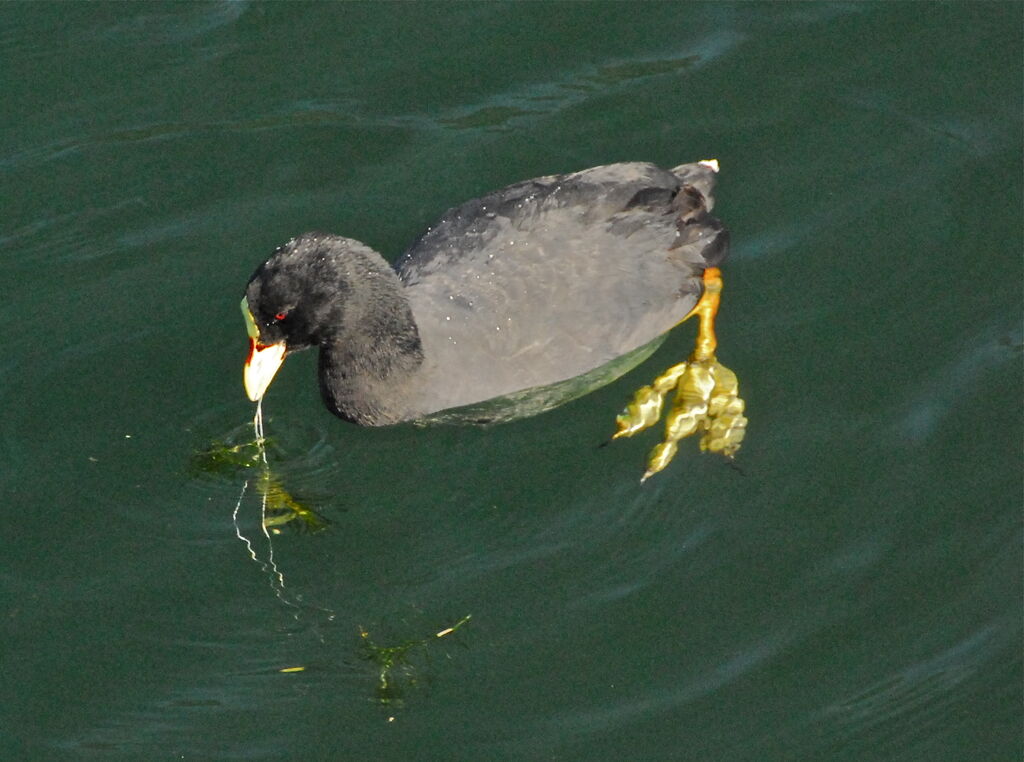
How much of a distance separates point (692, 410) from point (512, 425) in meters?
0.80

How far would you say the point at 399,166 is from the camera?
7.97 meters

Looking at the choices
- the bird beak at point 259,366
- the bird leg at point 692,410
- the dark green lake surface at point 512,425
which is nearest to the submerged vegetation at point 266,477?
the dark green lake surface at point 512,425

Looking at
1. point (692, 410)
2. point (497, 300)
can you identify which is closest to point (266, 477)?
point (497, 300)

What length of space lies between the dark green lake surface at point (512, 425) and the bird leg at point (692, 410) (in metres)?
0.10

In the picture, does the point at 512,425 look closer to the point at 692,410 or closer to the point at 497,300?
the point at 497,300

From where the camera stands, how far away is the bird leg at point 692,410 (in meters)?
6.69

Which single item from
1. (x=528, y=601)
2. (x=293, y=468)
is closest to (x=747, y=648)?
(x=528, y=601)

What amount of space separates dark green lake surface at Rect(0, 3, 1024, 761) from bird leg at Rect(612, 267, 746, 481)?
0.33ft

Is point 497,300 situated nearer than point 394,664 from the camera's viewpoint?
No

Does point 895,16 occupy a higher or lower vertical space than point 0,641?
higher

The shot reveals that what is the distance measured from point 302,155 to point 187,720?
3.38 meters

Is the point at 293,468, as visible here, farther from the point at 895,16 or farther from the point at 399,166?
the point at 895,16

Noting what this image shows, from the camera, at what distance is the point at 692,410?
675 cm

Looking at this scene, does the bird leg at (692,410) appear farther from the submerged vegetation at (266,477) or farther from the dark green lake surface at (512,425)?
the submerged vegetation at (266,477)
